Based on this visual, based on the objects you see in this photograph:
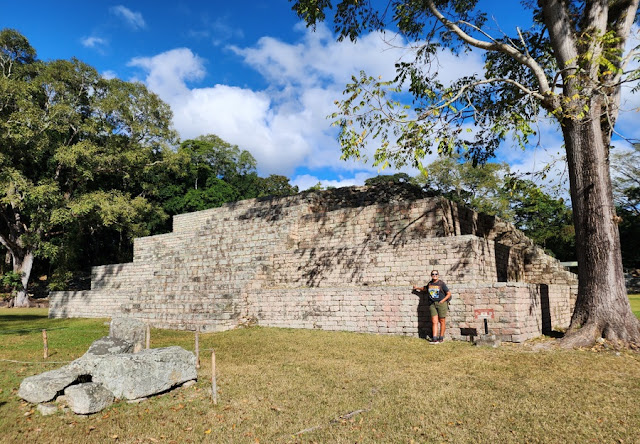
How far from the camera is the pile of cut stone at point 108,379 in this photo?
466cm

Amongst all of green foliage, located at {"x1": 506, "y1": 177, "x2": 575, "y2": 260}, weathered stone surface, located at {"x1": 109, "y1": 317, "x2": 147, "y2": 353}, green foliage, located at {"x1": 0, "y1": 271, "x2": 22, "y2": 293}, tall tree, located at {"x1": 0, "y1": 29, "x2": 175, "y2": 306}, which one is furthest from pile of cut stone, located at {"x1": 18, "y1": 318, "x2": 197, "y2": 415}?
green foliage, located at {"x1": 506, "y1": 177, "x2": 575, "y2": 260}

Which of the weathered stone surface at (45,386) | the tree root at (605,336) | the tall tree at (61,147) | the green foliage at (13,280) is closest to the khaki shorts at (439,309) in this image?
the tree root at (605,336)

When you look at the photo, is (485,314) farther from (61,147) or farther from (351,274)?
(61,147)

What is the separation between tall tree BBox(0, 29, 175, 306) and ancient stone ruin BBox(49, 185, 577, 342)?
5.04m

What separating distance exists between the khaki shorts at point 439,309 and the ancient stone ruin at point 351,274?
41 cm

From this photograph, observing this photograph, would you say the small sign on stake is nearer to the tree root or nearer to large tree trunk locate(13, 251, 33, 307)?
the tree root

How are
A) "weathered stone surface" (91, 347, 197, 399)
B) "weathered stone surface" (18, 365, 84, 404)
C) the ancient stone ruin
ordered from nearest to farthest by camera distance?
"weathered stone surface" (18, 365, 84, 404)
"weathered stone surface" (91, 347, 197, 399)
the ancient stone ruin

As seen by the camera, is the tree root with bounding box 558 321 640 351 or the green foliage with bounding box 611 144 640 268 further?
the green foliage with bounding box 611 144 640 268

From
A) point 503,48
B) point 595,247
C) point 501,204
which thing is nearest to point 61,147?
point 503,48

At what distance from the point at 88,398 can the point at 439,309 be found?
6578 mm

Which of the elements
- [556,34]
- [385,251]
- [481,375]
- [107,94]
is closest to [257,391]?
[481,375]

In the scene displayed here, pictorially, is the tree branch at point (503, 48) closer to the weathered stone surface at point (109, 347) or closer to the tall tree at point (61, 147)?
the weathered stone surface at point (109, 347)

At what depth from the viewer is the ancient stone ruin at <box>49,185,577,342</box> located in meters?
9.36

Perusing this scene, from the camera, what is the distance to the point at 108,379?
16.5ft
